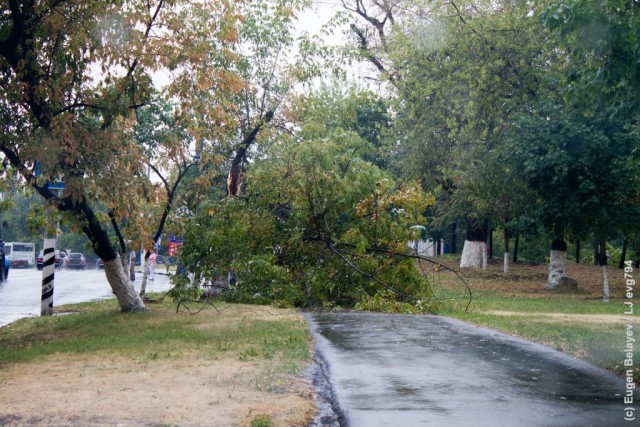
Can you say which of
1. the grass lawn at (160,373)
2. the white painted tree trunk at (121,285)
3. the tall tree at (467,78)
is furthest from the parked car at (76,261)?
the grass lawn at (160,373)

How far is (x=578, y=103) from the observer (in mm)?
10695

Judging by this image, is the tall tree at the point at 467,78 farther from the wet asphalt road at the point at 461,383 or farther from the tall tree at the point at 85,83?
the wet asphalt road at the point at 461,383

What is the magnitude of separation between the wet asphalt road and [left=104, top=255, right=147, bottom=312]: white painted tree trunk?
638 centimetres

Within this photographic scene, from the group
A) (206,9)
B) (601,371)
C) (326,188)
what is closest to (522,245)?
(326,188)

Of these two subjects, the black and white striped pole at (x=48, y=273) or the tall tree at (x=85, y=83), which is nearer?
the tall tree at (x=85, y=83)

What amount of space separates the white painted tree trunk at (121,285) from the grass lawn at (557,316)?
260 inches

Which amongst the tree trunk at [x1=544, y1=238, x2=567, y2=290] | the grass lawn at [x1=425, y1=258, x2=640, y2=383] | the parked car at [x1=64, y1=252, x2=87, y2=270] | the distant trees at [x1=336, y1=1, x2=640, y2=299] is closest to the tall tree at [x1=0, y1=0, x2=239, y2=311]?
the grass lawn at [x1=425, y1=258, x2=640, y2=383]

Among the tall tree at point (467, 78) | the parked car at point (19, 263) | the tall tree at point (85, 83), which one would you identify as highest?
the tall tree at point (467, 78)

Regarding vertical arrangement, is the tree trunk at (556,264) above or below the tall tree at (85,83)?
below

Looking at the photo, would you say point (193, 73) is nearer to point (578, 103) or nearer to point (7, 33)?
point (7, 33)

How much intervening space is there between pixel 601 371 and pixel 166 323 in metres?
8.23

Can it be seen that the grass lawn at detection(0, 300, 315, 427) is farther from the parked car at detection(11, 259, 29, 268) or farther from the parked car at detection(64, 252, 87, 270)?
the parked car at detection(11, 259, 29, 268)

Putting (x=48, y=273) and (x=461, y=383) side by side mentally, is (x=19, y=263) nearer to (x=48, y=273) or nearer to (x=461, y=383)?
(x=48, y=273)

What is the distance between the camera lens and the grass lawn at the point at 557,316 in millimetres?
9945
